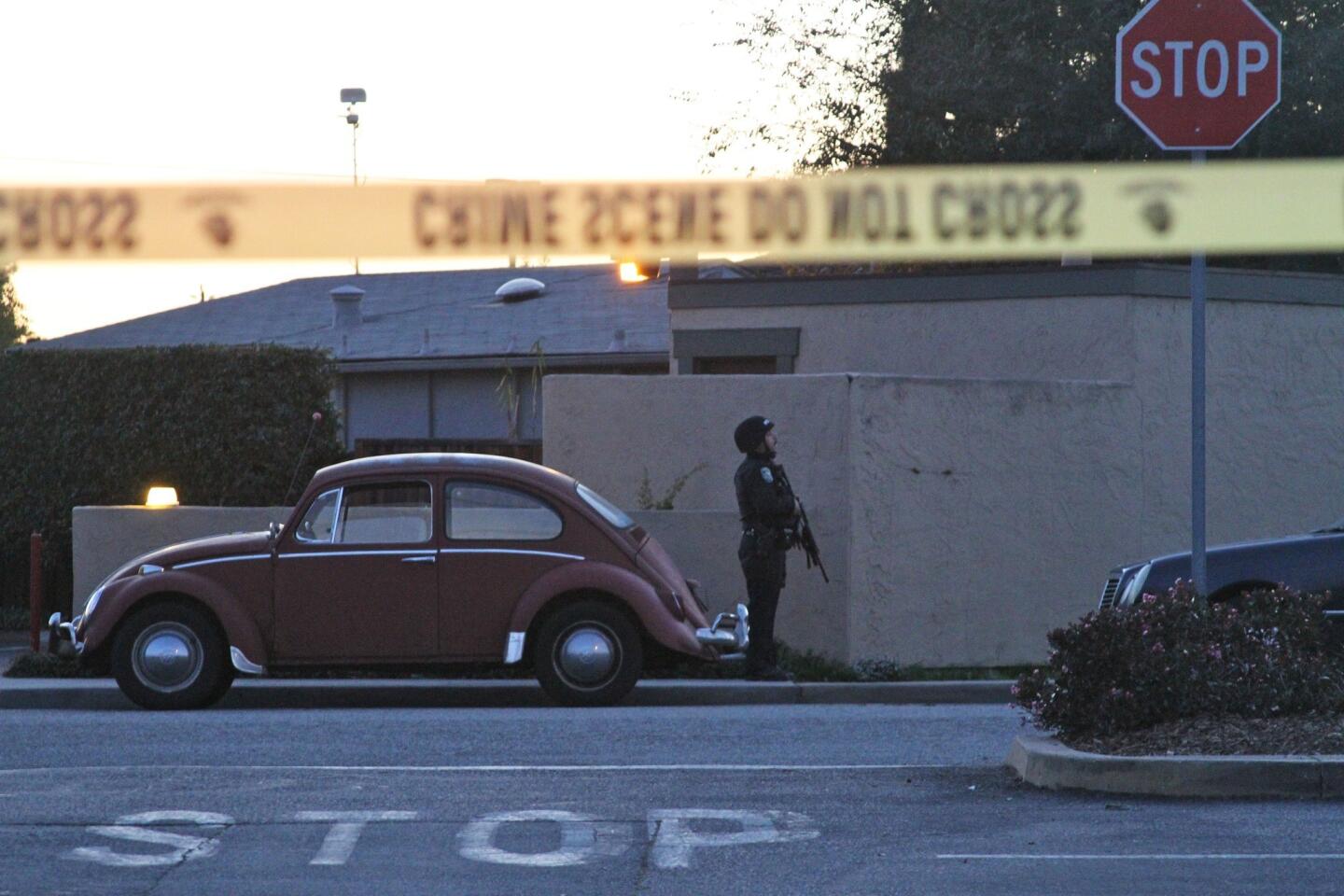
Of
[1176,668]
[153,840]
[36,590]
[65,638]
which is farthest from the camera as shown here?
[36,590]

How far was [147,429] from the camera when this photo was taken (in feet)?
63.8

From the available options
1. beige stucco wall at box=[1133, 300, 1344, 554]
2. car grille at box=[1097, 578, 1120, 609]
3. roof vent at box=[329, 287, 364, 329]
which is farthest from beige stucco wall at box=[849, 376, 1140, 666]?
roof vent at box=[329, 287, 364, 329]

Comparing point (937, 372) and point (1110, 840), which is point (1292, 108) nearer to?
point (937, 372)

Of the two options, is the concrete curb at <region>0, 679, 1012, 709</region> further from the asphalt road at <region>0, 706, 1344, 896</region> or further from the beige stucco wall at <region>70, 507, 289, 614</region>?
the asphalt road at <region>0, 706, 1344, 896</region>

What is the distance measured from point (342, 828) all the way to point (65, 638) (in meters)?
5.46

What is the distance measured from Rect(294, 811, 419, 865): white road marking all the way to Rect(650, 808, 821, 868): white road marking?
42.6 inches

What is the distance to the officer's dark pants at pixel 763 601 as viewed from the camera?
527 inches

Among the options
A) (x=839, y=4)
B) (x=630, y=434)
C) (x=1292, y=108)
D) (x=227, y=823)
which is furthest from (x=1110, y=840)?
(x=839, y=4)

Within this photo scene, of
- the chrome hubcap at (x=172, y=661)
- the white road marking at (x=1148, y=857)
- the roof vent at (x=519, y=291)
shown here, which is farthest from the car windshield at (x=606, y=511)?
the roof vent at (x=519, y=291)

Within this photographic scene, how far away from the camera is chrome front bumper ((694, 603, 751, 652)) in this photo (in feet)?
40.7

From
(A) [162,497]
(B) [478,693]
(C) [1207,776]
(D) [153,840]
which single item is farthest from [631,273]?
(D) [153,840]

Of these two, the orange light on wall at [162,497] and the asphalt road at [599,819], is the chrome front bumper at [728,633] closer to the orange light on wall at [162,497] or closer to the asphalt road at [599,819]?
the asphalt road at [599,819]

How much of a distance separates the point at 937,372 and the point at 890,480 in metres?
2.30

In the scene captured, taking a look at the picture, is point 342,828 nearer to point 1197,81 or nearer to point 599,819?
point 599,819
